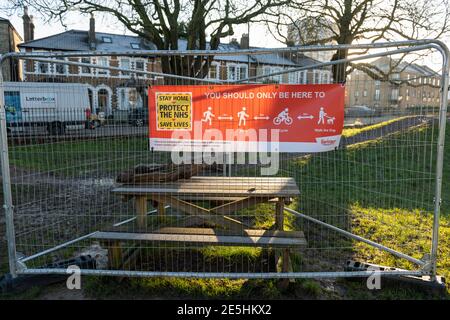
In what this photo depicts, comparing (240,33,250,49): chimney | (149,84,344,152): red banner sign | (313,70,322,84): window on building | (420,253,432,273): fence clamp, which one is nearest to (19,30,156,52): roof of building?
(240,33,250,49): chimney

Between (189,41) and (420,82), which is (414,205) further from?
(189,41)

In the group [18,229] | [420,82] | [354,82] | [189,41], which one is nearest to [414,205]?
[420,82]

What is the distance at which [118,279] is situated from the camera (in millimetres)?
3523

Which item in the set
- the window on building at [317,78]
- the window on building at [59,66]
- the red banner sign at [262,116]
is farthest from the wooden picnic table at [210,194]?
the window on building at [59,66]

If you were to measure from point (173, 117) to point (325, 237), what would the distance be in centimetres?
279

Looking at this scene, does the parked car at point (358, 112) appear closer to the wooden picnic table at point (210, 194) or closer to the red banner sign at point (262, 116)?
the red banner sign at point (262, 116)

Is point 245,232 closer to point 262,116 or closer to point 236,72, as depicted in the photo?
point 262,116

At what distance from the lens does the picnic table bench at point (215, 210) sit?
3.38m

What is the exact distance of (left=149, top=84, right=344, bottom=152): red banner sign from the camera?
329 centimetres

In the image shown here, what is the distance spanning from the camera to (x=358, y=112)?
3.39 metres

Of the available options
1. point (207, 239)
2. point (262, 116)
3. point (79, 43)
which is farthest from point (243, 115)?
point (79, 43)

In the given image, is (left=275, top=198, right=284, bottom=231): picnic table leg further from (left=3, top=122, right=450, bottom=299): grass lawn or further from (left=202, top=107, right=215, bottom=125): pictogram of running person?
(left=202, top=107, right=215, bottom=125): pictogram of running person

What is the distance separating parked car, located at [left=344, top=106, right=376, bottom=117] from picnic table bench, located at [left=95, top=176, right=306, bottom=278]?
105 centimetres

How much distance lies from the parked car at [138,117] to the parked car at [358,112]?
6.86ft
